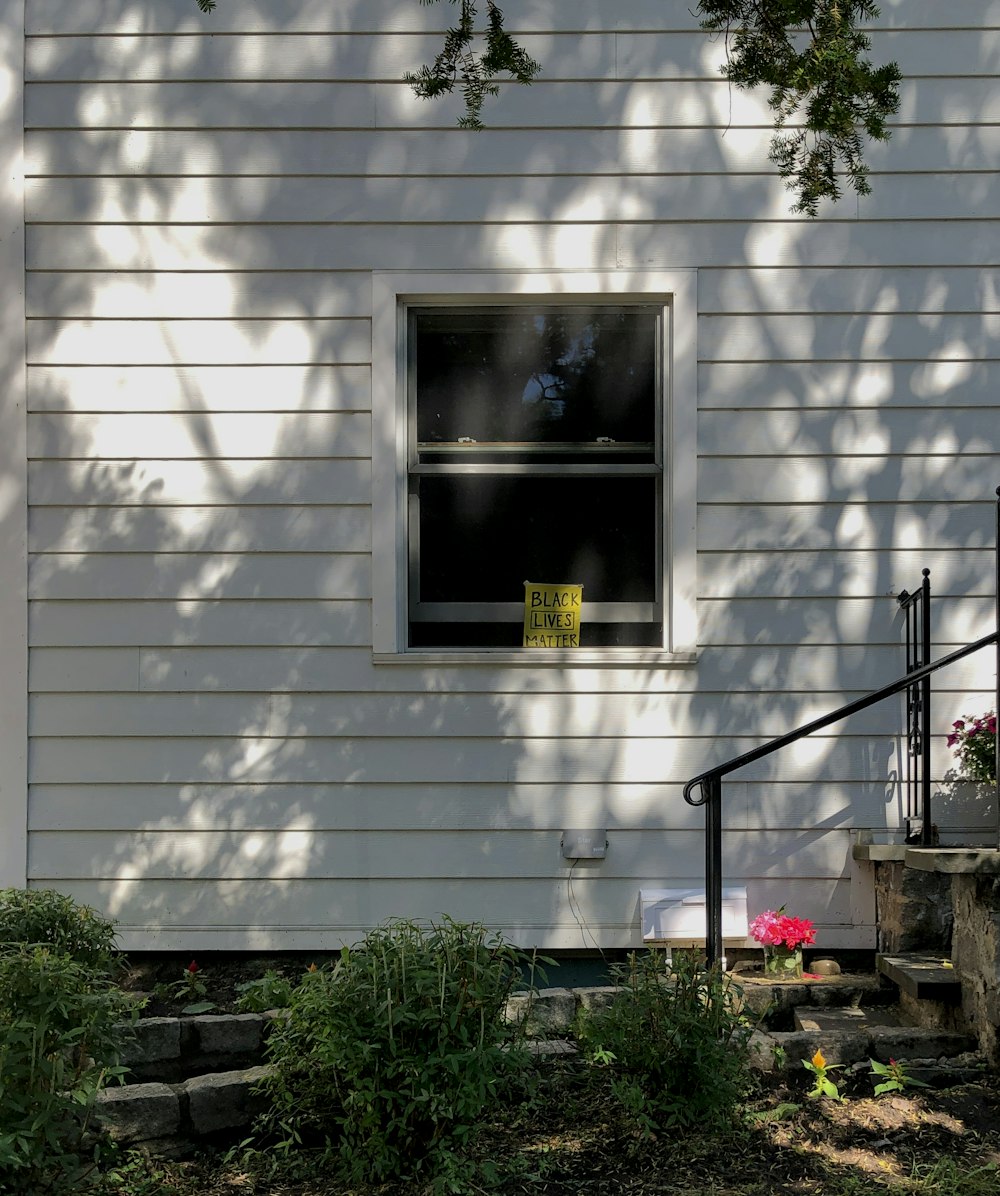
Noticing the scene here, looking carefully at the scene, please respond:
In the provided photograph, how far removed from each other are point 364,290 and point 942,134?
8.43 feet

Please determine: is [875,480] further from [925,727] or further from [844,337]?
[925,727]

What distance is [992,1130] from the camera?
359 centimetres

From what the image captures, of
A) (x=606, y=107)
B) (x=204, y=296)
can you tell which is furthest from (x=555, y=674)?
(x=606, y=107)

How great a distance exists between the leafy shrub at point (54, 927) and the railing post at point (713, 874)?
7.01ft

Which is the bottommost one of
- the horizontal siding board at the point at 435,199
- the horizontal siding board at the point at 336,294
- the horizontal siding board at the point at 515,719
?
the horizontal siding board at the point at 515,719

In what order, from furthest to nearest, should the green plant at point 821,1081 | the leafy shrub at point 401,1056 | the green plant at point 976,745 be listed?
the green plant at point 976,745 < the green plant at point 821,1081 < the leafy shrub at point 401,1056

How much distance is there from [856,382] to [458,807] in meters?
2.50

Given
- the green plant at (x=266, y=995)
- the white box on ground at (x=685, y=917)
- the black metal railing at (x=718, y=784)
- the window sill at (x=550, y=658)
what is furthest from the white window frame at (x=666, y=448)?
the green plant at (x=266, y=995)

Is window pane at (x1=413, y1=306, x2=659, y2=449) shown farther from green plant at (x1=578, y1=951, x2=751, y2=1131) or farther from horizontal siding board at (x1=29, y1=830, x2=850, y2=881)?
green plant at (x1=578, y1=951, x2=751, y2=1131)

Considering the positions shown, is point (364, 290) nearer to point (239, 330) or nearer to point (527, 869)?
point (239, 330)

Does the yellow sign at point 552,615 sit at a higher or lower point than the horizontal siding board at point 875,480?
lower

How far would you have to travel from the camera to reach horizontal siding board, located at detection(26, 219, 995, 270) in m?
5.13

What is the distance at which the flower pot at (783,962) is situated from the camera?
4863mm

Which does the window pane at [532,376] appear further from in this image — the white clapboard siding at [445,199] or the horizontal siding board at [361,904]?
the horizontal siding board at [361,904]
